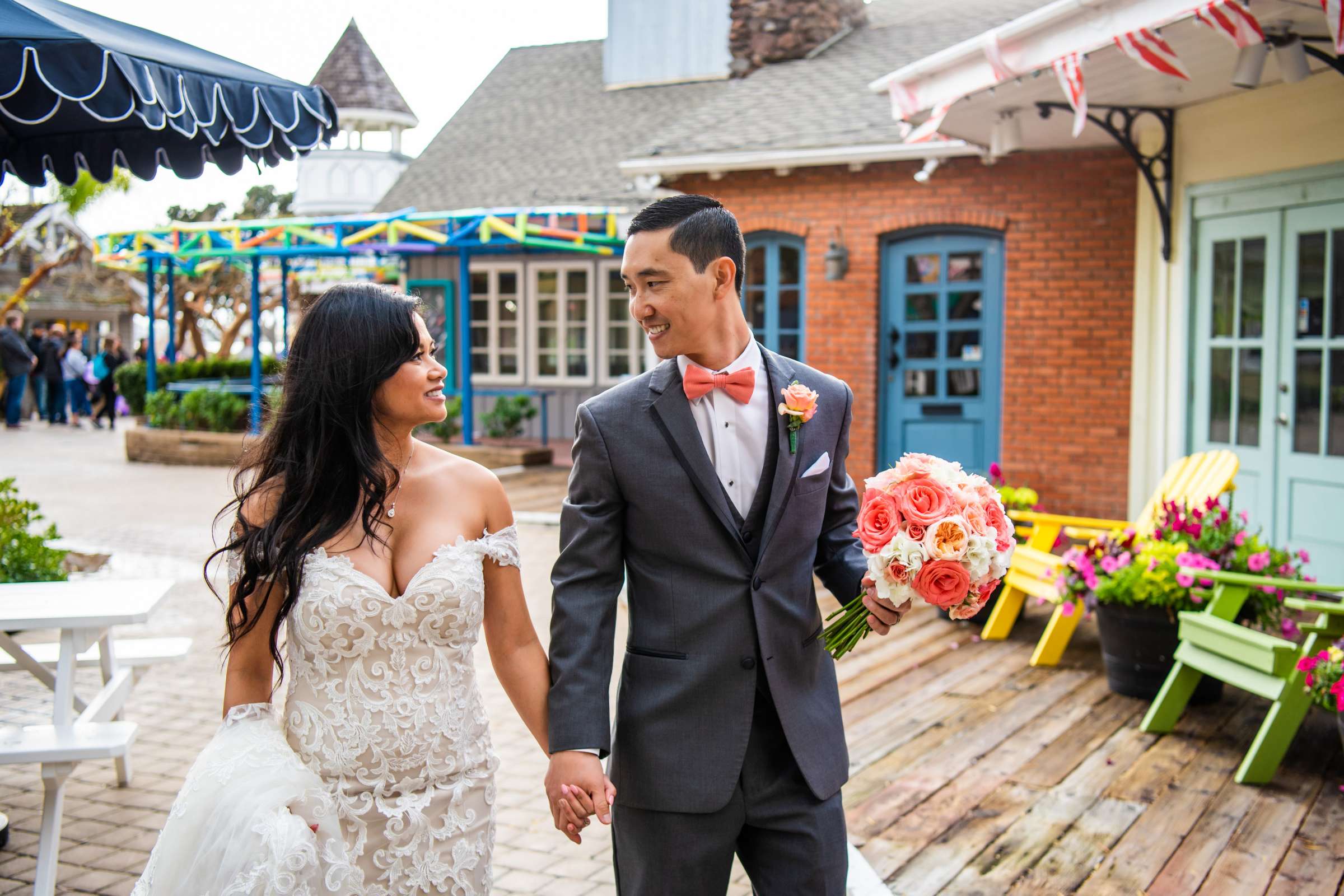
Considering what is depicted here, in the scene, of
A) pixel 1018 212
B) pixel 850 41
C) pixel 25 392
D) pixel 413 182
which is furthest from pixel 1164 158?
pixel 25 392

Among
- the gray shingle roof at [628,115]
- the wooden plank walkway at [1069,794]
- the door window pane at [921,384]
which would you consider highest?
the gray shingle roof at [628,115]

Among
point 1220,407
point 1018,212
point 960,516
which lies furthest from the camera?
point 1018,212

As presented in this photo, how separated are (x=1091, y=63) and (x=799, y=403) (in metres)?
5.44

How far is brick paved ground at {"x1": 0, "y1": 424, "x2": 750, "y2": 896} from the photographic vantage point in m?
4.15

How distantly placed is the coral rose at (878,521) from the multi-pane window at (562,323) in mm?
16614

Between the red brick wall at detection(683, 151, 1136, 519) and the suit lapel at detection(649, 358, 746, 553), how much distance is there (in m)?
8.25

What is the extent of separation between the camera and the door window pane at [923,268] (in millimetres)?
11039

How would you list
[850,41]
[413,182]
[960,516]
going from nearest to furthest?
[960,516] → [850,41] → [413,182]

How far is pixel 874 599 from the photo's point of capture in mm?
2494

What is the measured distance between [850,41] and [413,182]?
8.59m

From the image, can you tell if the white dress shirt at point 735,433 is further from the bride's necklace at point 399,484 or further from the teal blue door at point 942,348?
the teal blue door at point 942,348

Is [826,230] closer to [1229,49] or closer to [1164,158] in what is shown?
[1164,158]

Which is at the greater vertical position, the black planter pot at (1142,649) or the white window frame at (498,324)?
the white window frame at (498,324)

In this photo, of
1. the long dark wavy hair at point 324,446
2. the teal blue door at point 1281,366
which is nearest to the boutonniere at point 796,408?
the long dark wavy hair at point 324,446
